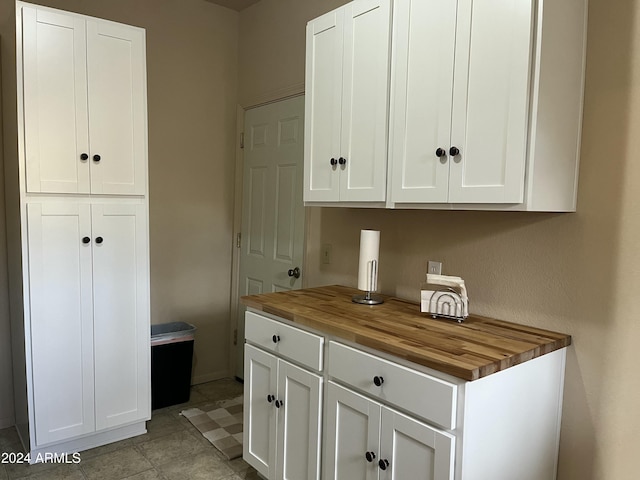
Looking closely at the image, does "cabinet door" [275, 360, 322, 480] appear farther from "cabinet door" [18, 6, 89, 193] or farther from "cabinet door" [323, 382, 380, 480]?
"cabinet door" [18, 6, 89, 193]

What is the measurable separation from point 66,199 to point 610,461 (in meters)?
2.63

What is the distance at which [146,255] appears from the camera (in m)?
2.69

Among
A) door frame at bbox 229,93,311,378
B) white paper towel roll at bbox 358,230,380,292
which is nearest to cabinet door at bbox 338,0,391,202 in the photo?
white paper towel roll at bbox 358,230,380,292

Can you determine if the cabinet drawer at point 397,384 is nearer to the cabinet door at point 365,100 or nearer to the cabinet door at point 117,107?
the cabinet door at point 365,100

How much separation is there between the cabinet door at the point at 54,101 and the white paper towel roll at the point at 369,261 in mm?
1517

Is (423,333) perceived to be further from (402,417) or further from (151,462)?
(151,462)

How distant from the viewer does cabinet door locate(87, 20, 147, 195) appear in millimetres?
2455

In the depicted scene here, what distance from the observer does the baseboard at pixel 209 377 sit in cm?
359

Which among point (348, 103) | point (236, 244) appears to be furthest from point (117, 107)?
point (236, 244)

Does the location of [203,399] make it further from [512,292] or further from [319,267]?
[512,292]

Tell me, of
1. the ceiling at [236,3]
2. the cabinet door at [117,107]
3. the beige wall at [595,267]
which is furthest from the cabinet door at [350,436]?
the ceiling at [236,3]

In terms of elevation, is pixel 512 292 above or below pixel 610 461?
above


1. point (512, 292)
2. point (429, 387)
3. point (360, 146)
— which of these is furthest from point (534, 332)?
point (360, 146)

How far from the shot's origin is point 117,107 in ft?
8.32
